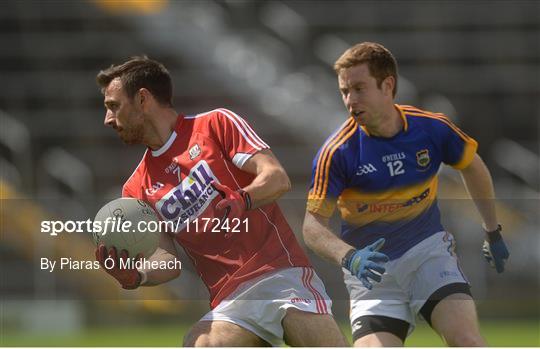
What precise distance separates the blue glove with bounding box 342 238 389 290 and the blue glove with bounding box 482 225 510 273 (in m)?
0.83

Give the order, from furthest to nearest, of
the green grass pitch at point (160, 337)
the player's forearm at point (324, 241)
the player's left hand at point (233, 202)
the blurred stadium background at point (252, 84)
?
1. the blurred stadium background at point (252, 84)
2. the green grass pitch at point (160, 337)
3. the player's forearm at point (324, 241)
4. the player's left hand at point (233, 202)

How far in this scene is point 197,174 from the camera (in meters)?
5.32

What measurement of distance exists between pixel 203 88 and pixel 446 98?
124 inches

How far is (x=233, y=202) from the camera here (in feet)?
16.0

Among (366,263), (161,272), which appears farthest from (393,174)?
(161,272)

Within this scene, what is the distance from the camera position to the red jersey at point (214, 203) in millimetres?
5266

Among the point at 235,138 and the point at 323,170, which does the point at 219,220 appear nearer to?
the point at 235,138

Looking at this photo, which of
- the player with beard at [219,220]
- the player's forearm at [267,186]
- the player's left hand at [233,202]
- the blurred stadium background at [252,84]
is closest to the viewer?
the player's left hand at [233,202]

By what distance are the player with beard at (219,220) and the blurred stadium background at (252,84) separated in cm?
747

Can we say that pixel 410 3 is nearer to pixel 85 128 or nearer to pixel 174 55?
pixel 174 55

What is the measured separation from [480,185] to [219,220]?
4.67 ft

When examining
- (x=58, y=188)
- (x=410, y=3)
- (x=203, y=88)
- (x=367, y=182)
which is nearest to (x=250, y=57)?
(x=203, y=88)

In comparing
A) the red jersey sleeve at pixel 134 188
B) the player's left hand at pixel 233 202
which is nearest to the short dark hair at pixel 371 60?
the player's left hand at pixel 233 202

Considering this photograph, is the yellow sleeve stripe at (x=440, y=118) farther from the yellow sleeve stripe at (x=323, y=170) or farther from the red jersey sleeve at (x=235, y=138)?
the red jersey sleeve at (x=235, y=138)
